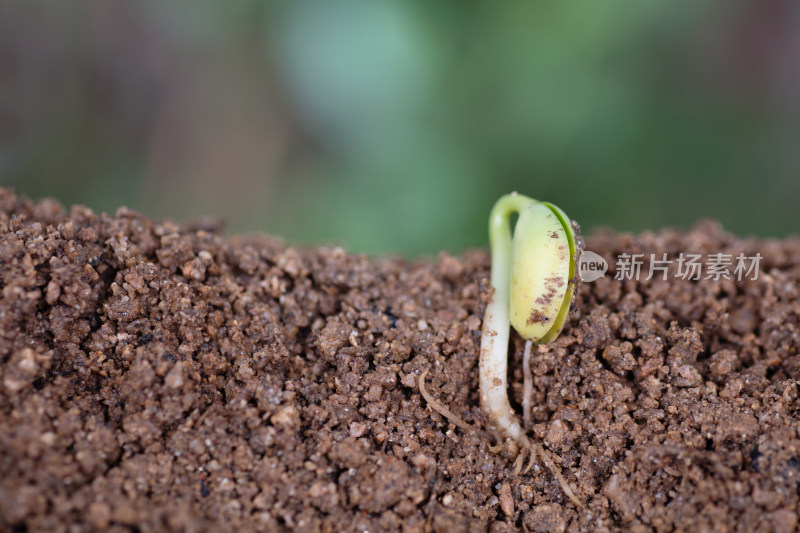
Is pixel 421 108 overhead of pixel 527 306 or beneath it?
overhead

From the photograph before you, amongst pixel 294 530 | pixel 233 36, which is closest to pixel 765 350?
pixel 294 530

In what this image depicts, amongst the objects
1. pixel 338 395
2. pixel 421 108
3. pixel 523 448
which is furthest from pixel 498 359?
pixel 421 108

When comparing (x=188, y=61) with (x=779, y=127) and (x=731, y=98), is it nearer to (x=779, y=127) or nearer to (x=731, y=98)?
(x=731, y=98)

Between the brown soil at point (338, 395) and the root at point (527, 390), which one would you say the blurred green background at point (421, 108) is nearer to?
the brown soil at point (338, 395)

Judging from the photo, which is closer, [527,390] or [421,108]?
[527,390]

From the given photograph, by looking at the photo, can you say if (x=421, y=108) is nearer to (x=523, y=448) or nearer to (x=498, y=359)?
(x=498, y=359)

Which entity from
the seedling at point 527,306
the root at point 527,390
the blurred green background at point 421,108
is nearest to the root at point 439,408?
the seedling at point 527,306
